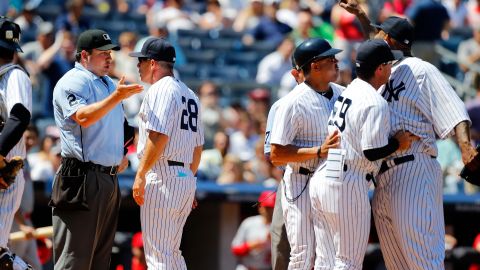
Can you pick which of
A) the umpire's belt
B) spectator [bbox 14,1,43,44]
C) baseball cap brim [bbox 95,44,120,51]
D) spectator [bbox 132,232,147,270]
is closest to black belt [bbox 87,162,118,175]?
baseball cap brim [bbox 95,44,120,51]

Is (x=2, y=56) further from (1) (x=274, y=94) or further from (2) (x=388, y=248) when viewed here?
(1) (x=274, y=94)

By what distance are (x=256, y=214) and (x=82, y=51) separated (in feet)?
14.8

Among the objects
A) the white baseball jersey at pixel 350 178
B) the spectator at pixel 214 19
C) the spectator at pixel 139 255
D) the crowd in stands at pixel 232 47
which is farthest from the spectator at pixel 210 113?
the white baseball jersey at pixel 350 178

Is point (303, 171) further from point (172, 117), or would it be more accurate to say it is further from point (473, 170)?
point (473, 170)

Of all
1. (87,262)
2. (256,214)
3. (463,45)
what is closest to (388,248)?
(87,262)

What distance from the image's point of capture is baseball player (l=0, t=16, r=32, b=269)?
21.7ft

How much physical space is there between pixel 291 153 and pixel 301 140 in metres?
0.20

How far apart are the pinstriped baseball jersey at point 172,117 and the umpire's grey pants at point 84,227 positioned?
0.44 metres

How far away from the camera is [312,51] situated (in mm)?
7078

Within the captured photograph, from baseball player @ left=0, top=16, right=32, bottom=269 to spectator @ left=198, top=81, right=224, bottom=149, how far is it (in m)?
5.70

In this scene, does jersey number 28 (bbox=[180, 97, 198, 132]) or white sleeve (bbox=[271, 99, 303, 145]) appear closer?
white sleeve (bbox=[271, 99, 303, 145])

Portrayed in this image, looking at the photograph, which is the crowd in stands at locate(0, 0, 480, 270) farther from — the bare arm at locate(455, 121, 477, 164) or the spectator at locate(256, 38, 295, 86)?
the bare arm at locate(455, 121, 477, 164)

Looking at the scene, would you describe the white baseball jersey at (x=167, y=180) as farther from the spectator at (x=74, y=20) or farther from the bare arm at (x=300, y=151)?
the spectator at (x=74, y=20)

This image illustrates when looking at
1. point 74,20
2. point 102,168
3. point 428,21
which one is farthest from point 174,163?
point 428,21
